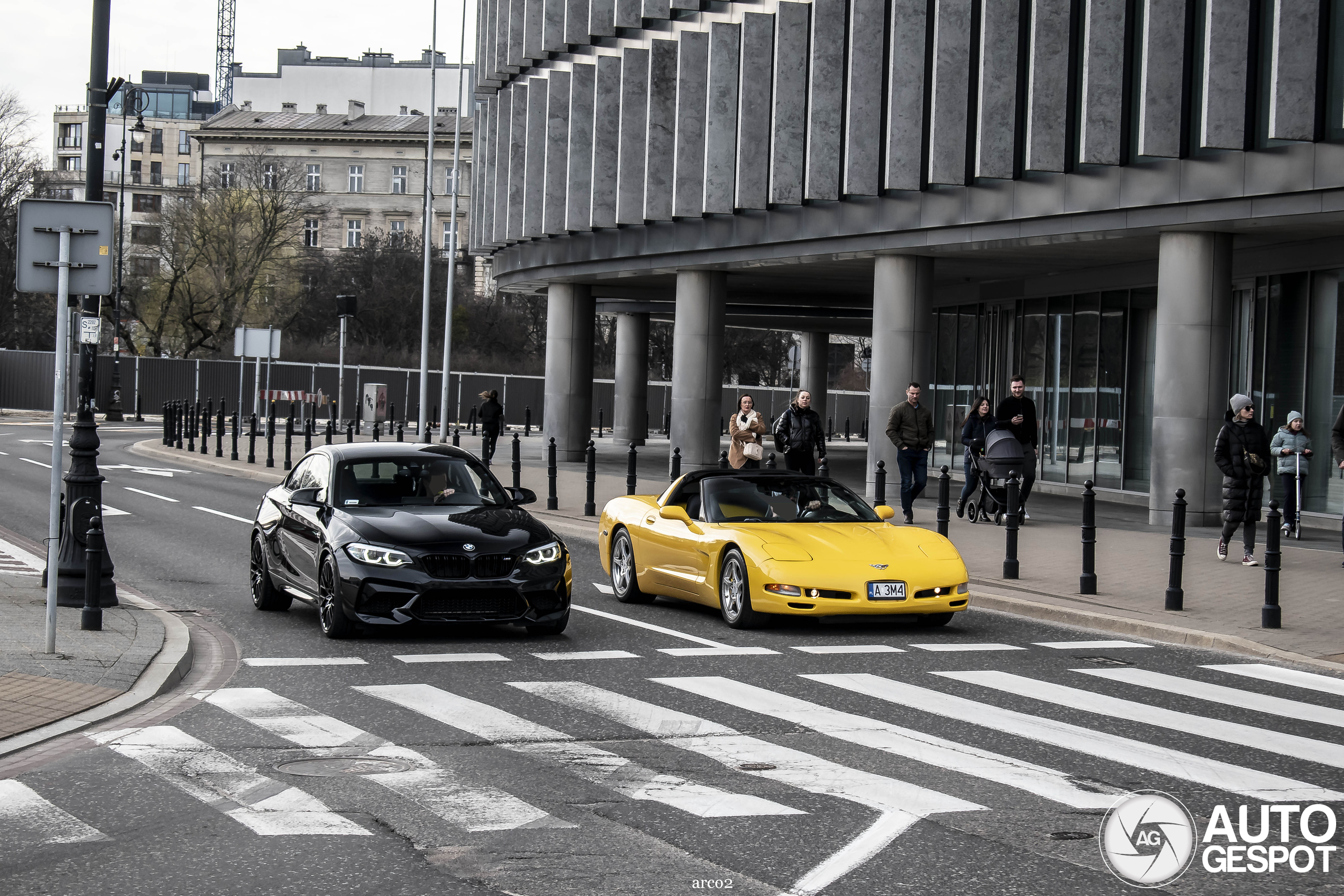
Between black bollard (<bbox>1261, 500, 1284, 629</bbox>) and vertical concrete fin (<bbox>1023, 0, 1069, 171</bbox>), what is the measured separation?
37.5 ft

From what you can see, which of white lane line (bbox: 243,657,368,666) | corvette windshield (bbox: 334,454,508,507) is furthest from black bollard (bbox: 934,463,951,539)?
white lane line (bbox: 243,657,368,666)

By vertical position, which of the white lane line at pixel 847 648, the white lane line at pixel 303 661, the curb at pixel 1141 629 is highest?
the curb at pixel 1141 629

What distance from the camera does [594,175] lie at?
3412 centimetres

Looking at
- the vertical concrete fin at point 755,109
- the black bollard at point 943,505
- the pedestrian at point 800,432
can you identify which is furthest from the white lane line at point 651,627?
the vertical concrete fin at point 755,109

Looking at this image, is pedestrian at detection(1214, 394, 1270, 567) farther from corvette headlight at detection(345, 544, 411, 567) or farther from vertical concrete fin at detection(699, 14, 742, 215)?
vertical concrete fin at detection(699, 14, 742, 215)

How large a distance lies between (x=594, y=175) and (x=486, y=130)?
9.23m

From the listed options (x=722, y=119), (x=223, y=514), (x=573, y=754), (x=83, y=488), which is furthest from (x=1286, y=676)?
(x=722, y=119)

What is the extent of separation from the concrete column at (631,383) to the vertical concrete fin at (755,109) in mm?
19873

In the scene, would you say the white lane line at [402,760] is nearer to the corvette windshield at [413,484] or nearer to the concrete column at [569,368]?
the corvette windshield at [413,484]

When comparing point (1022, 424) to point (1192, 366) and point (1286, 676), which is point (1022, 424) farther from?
point (1286, 676)

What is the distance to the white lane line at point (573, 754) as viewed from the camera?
6871 millimetres

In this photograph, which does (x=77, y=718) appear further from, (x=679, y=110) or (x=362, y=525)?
(x=679, y=110)

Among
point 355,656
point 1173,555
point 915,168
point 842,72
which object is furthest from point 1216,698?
point 842,72

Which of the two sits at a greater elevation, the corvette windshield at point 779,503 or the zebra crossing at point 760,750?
the corvette windshield at point 779,503
